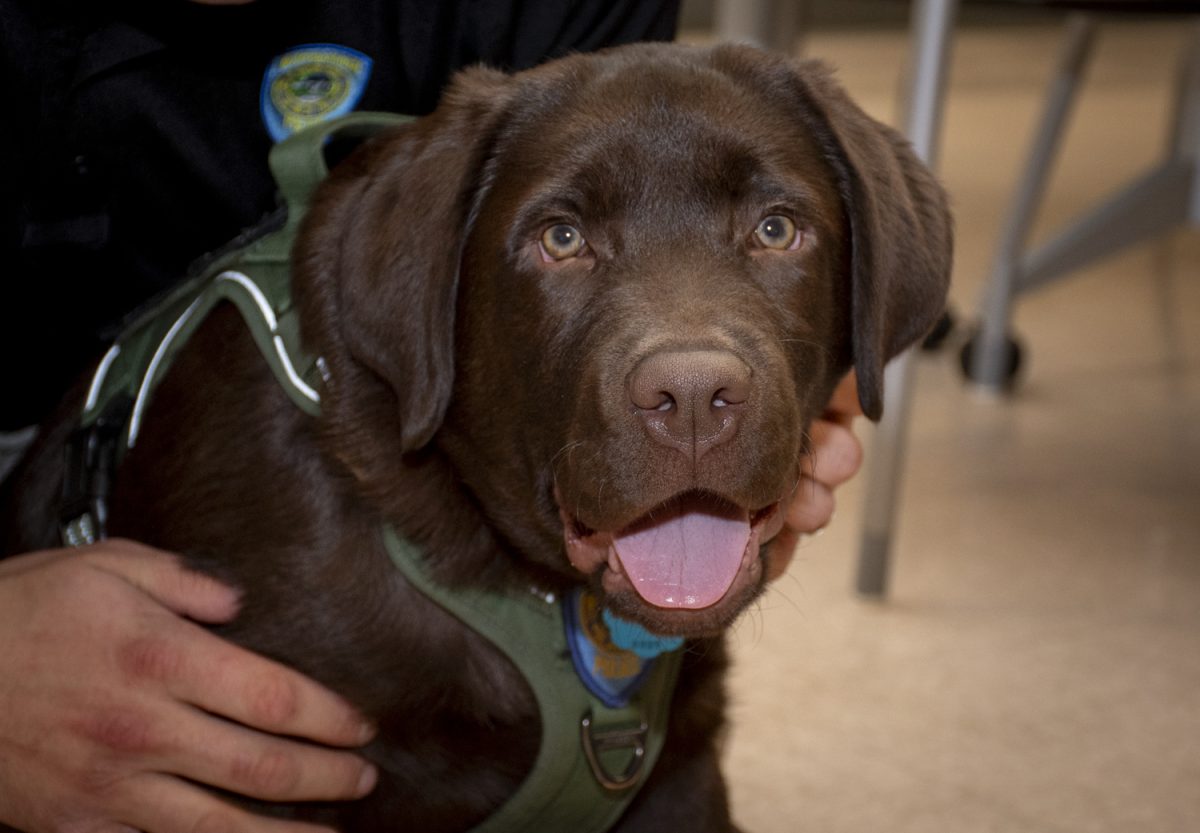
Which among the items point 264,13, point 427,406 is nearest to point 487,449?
point 427,406

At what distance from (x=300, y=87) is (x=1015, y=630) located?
6.43 feet

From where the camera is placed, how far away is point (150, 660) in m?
1.86

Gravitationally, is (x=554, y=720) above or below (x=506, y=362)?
below

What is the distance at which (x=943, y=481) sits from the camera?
14.1 ft

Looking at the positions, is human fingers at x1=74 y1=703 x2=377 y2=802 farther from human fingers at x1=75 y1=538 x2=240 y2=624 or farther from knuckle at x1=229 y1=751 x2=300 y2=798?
human fingers at x1=75 y1=538 x2=240 y2=624

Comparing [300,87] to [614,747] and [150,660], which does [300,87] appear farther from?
[614,747]

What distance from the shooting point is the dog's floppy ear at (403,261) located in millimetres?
1818

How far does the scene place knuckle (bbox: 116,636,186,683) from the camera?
1849 millimetres

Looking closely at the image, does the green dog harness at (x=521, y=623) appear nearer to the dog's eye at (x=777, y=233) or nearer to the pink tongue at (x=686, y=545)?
the pink tongue at (x=686, y=545)

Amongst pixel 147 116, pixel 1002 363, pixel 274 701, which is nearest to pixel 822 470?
pixel 274 701

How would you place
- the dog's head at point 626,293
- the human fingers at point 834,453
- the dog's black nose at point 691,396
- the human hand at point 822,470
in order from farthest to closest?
the human fingers at point 834,453
the human hand at point 822,470
the dog's head at point 626,293
the dog's black nose at point 691,396

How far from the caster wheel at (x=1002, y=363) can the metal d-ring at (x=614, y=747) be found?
131 inches

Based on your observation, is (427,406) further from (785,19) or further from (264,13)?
(785,19)

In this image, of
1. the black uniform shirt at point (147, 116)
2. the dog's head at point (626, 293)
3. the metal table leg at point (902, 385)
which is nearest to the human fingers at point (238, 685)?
the dog's head at point (626, 293)
